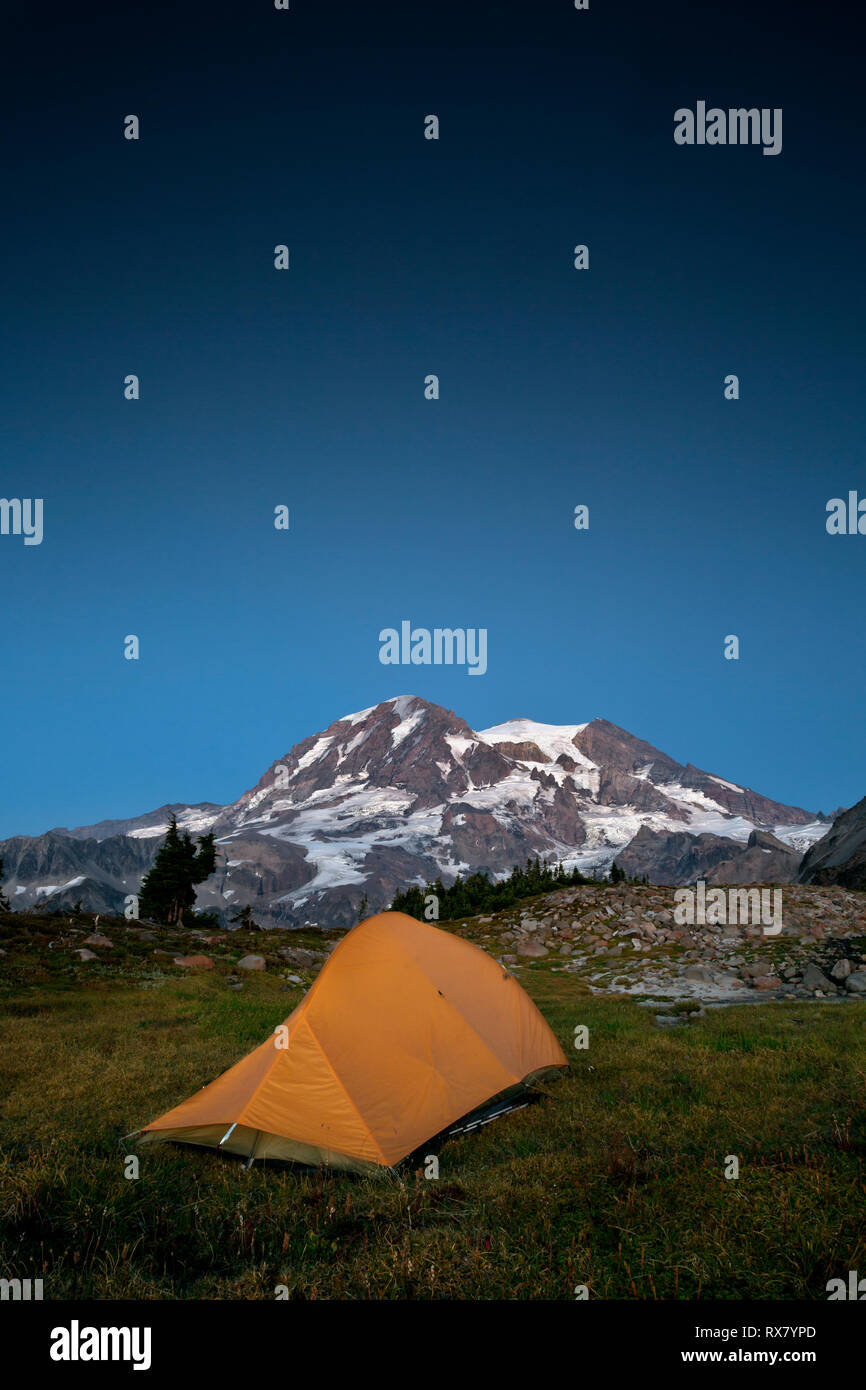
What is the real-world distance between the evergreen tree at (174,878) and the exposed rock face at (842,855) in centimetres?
5013

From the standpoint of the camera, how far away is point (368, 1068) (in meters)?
9.73

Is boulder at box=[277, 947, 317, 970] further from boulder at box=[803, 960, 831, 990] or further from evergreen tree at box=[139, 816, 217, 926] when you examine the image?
evergreen tree at box=[139, 816, 217, 926]

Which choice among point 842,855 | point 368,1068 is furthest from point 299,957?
point 842,855

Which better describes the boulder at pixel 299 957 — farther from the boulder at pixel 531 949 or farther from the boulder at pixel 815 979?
the boulder at pixel 815 979

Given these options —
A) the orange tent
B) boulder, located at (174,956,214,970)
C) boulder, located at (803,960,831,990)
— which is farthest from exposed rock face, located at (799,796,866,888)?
the orange tent

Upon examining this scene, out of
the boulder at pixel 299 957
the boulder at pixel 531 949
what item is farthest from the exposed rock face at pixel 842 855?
the boulder at pixel 299 957

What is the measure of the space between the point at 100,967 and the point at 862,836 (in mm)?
54211

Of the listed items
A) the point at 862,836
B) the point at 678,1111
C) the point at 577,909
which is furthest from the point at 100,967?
the point at 862,836

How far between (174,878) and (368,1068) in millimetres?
54440

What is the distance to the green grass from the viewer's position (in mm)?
4875

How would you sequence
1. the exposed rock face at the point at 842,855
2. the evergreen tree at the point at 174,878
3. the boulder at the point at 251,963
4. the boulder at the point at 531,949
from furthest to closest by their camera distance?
the evergreen tree at the point at 174,878 → the exposed rock face at the point at 842,855 → the boulder at the point at 531,949 → the boulder at the point at 251,963

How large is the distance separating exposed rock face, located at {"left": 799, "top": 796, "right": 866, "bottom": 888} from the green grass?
44.2m

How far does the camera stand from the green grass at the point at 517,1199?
4.88 m

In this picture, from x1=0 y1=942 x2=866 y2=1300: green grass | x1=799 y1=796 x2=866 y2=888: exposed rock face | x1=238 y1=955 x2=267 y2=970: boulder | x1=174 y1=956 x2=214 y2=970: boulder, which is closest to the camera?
x1=0 y1=942 x2=866 y2=1300: green grass
